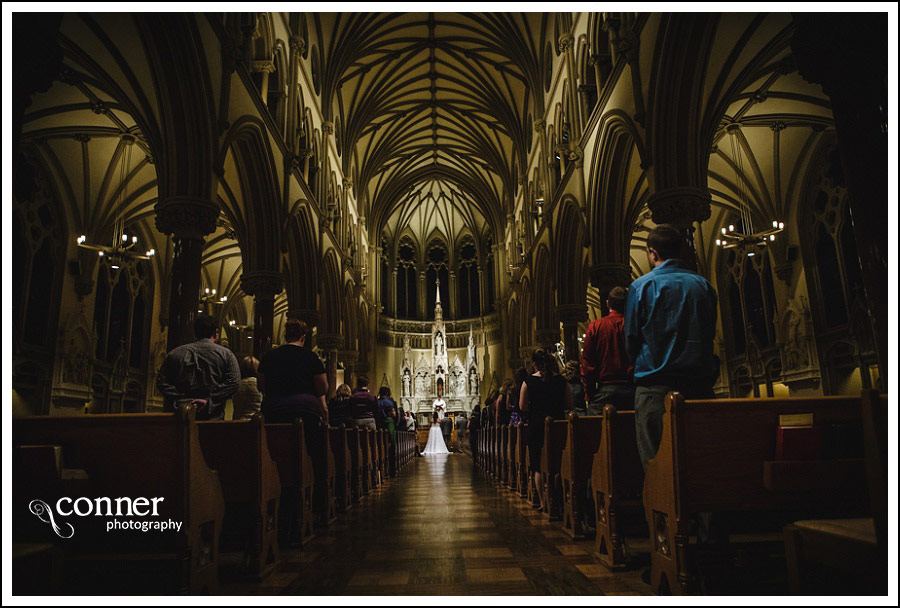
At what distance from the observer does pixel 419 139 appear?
2875 cm

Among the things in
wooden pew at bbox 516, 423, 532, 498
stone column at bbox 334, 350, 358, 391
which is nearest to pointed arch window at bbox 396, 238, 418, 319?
stone column at bbox 334, 350, 358, 391

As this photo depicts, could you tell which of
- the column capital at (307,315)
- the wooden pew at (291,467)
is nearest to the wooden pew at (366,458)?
the wooden pew at (291,467)

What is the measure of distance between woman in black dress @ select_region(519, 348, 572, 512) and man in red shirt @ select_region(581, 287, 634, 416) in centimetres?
115

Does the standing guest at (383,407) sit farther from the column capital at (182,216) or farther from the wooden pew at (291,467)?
the wooden pew at (291,467)

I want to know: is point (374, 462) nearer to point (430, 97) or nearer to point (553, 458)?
point (553, 458)

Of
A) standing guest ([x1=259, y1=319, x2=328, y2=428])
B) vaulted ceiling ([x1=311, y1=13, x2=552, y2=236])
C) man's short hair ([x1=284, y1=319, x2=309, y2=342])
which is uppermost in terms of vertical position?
vaulted ceiling ([x1=311, y1=13, x2=552, y2=236])

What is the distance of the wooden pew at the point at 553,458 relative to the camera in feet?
17.7

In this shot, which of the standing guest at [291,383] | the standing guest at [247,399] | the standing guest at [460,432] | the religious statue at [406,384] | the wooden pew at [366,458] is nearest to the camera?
the standing guest at [291,383]

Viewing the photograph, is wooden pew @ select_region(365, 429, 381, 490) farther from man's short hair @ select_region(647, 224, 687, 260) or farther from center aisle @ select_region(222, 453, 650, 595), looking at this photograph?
man's short hair @ select_region(647, 224, 687, 260)

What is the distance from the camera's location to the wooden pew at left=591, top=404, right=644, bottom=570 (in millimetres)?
3410

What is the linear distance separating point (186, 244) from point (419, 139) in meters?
21.5

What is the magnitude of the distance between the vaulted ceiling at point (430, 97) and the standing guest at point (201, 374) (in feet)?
47.8

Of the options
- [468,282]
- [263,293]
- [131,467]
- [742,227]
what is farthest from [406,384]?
[131,467]

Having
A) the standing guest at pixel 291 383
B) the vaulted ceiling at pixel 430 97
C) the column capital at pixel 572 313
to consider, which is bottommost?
the standing guest at pixel 291 383
